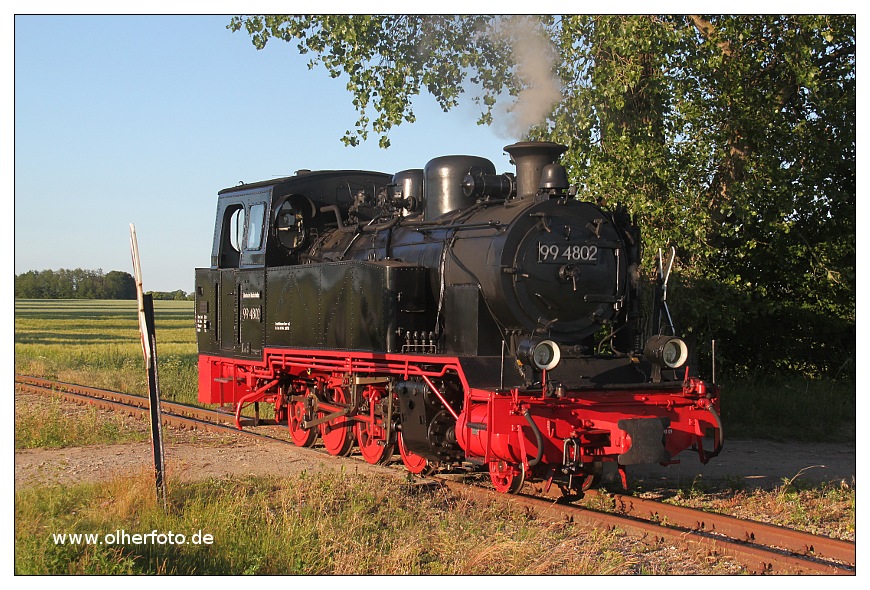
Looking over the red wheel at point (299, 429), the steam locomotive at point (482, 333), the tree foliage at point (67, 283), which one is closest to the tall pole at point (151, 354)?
the steam locomotive at point (482, 333)

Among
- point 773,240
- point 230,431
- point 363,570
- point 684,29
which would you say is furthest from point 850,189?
point 363,570

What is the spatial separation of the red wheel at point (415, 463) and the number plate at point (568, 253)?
2.30 meters

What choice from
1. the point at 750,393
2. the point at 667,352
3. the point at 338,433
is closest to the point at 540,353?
the point at 667,352

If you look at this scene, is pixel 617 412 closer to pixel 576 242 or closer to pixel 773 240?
pixel 576 242

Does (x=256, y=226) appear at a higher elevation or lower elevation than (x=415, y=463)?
higher

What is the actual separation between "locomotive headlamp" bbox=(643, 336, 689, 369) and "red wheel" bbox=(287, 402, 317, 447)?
4240mm

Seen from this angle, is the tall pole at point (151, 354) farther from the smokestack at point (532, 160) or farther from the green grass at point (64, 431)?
the green grass at point (64, 431)

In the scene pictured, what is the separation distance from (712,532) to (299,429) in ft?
18.2

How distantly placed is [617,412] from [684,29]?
658cm

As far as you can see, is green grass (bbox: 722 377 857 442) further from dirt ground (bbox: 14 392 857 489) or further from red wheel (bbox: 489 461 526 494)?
red wheel (bbox: 489 461 526 494)

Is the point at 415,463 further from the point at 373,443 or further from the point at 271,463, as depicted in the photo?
the point at 271,463

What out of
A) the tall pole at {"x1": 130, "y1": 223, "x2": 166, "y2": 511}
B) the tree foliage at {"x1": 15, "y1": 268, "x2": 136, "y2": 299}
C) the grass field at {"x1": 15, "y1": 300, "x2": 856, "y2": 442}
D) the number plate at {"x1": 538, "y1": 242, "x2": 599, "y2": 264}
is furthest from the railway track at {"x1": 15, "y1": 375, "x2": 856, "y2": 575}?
the tree foliage at {"x1": 15, "y1": 268, "x2": 136, "y2": 299}

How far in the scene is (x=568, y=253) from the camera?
8.34 meters

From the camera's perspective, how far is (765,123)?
41.8 feet
